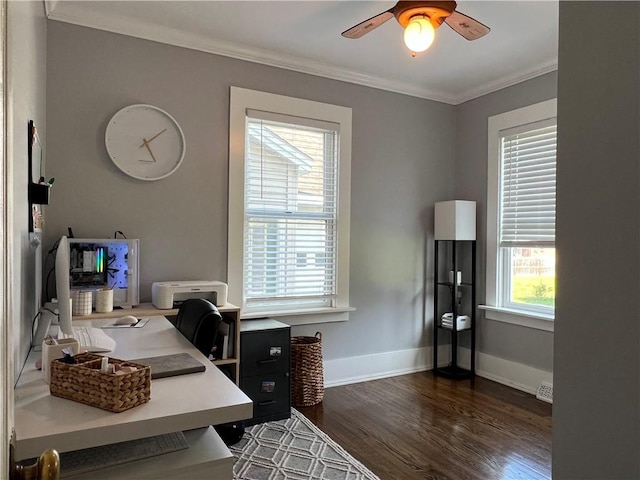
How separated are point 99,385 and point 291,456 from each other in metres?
1.61

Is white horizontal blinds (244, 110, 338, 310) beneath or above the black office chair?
above

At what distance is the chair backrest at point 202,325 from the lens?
1936mm

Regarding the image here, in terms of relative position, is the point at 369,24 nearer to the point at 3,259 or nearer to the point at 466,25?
the point at 466,25

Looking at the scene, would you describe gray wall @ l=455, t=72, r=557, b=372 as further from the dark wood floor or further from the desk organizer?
the desk organizer

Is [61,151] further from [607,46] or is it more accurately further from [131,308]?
[607,46]

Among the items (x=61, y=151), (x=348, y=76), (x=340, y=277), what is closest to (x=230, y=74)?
(x=348, y=76)

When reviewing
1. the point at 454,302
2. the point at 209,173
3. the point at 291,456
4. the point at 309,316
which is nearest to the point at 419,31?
the point at 209,173

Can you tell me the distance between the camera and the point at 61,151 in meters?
2.82

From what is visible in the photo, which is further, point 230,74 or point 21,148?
point 230,74

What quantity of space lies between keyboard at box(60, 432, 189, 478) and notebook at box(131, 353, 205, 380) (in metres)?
0.19

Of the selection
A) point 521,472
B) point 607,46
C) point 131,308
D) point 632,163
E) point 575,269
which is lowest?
point 521,472

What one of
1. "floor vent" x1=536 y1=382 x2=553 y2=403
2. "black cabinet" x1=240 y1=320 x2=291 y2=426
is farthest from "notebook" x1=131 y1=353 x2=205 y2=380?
"floor vent" x1=536 y1=382 x2=553 y2=403

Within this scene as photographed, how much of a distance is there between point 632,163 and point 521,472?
2.39 meters

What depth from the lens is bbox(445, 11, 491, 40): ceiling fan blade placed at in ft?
7.80
